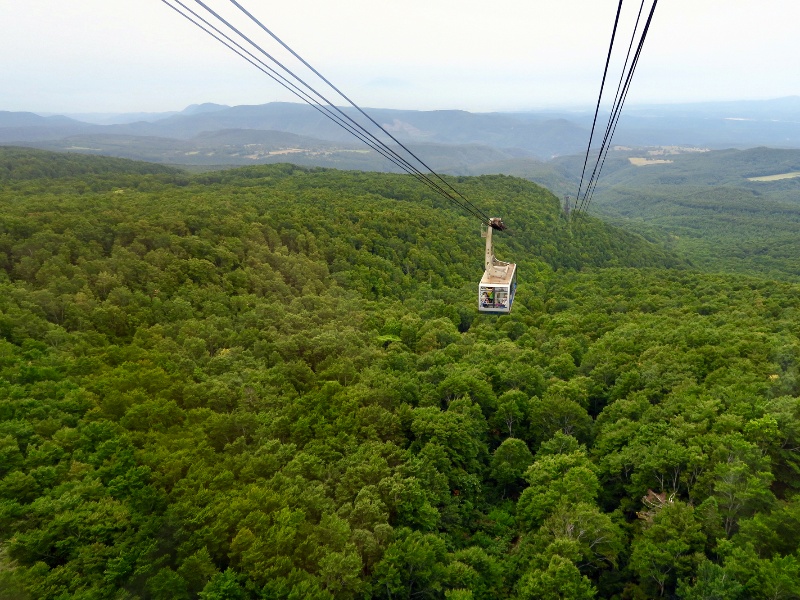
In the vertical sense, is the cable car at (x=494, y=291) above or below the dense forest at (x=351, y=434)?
above

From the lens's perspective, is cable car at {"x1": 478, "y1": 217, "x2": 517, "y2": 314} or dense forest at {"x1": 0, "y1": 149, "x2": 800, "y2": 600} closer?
dense forest at {"x1": 0, "y1": 149, "x2": 800, "y2": 600}

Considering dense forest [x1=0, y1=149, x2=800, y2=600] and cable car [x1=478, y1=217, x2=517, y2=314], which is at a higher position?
cable car [x1=478, y1=217, x2=517, y2=314]

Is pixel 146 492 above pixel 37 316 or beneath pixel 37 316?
beneath

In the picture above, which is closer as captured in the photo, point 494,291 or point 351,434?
point 351,434

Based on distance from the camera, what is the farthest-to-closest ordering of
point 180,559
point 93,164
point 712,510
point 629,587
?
1. point 93,164
2. point 629,587
3. point 712,510
4. point 180,559

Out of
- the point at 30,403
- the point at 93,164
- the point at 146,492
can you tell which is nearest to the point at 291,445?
the point at 146,492

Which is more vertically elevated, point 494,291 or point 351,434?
point 494,291

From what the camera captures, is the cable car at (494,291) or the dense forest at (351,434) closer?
the dense forest at (351,434)

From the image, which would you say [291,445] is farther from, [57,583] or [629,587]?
[629,587]
